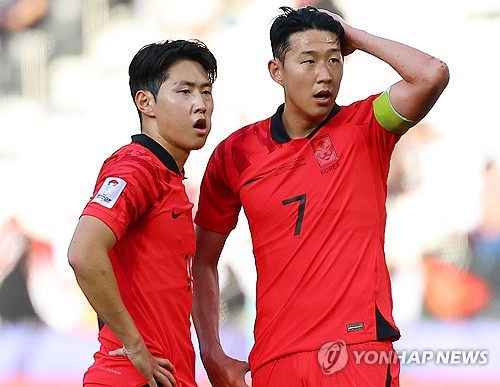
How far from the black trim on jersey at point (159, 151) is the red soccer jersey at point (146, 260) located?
32mm

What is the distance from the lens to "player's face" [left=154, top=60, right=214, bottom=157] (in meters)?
2.75

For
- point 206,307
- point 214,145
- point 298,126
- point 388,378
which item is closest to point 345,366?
point 388,378

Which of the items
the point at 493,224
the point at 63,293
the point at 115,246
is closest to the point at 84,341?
the point at 63,293

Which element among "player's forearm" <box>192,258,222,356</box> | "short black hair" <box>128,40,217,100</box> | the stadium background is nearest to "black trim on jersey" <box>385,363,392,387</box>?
"player's forearm" <box>192,258,222,356</box>

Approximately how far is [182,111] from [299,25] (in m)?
0.42

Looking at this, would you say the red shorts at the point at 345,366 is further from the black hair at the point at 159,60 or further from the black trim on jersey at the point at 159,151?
the black hair at the point at 159,60

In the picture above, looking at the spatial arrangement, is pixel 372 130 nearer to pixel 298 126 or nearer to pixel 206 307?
pixel 298 126

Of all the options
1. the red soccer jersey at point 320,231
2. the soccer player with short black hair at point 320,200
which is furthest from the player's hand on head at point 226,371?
the red soccer jersey at point 320,231

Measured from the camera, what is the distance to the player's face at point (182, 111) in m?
2.75

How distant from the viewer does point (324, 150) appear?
284 centimetres

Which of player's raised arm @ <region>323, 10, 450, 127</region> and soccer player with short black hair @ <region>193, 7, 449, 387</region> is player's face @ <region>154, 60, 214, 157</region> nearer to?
soccer player with short black hair @ <region>193, 7, 449, 387</region>

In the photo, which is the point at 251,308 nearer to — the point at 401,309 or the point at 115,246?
the point at 401,309

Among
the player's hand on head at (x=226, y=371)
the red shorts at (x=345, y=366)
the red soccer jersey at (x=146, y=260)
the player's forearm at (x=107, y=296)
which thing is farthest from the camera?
the player's hand on head at (x=226, y=371)

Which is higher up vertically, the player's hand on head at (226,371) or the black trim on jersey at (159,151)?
the black trim on jersey at (159,151)
